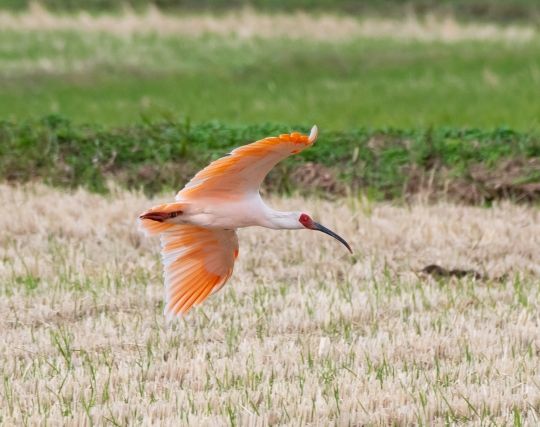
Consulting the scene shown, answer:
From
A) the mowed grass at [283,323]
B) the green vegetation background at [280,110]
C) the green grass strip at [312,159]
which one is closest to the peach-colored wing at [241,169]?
the mowed grass at [283,323]

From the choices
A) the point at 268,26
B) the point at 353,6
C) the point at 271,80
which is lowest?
the point at 271,80

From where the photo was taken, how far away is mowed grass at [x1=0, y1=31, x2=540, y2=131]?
1412cm

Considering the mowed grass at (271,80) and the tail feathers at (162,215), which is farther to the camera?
the mowed grass at (271,80)

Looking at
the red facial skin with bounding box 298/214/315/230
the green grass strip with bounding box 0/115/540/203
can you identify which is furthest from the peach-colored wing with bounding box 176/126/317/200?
the green grass strip with bounding box 0/115/540/203

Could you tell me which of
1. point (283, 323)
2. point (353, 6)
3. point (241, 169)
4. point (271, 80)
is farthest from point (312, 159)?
point (353, 6)

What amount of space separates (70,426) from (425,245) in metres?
4.22

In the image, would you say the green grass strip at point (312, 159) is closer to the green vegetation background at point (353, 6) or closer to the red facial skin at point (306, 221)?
the red facial skin at point (306, 221)

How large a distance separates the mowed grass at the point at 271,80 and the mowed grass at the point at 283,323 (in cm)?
377

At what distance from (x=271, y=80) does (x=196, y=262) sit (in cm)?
1169

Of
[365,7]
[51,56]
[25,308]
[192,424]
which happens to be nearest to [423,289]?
[25,308]

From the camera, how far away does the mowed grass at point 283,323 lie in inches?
212

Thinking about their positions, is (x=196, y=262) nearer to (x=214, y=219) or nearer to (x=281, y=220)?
(x=214, y=219)

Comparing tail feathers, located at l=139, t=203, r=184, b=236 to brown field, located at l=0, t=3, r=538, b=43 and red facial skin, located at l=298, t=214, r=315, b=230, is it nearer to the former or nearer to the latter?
red facial skin, located at l=298, t=214, r=315, b=230

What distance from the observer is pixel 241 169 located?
19.3ft
